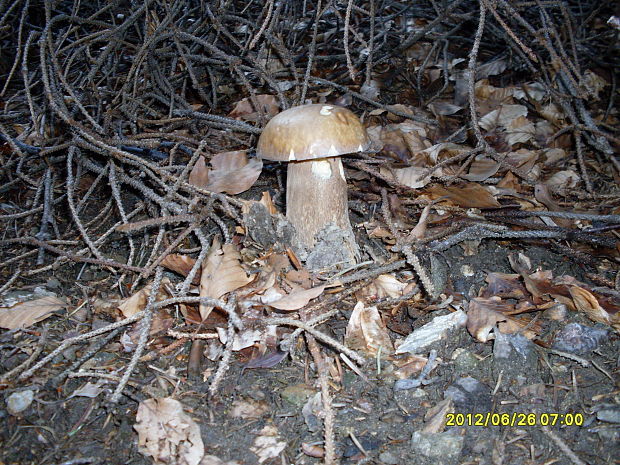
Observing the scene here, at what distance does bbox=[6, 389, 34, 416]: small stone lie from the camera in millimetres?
1237

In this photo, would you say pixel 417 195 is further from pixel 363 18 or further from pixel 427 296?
pixel 363 18

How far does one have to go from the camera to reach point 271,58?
2938mm

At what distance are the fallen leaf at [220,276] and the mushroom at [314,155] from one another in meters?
0.35

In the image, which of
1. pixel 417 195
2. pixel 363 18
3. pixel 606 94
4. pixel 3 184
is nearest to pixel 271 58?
pixel 363 18

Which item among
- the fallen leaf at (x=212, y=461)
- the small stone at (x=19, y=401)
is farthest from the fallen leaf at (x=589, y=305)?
the small stone at (x=19, y=401)

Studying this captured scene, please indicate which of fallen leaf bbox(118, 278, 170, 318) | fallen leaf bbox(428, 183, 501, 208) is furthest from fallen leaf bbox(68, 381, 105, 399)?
fallen leaf bbox(428, 183, 501, 208)

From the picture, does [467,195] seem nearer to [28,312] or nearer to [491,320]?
[491,320]

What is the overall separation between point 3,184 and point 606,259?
9.21 ft

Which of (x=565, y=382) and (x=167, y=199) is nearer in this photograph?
(x=565, y=382)

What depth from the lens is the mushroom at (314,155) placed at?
5.06 feet

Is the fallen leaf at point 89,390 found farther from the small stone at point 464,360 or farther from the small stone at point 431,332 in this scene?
the small stone at point 464,360

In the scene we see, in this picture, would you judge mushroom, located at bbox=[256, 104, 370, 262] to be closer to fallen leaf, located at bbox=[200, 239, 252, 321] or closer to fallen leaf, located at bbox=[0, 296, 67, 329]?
fallen leaf, located at bbox=[200, 239, 252, 321]
